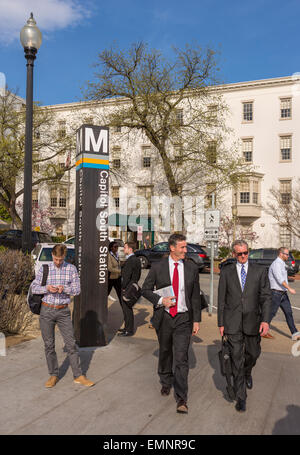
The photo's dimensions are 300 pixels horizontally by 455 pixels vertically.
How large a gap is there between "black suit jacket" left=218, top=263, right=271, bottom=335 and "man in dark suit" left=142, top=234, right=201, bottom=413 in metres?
0.32

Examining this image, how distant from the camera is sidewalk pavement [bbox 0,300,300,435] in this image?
4.25m

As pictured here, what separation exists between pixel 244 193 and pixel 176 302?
37152 mm

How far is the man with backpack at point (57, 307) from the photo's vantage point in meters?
5.34

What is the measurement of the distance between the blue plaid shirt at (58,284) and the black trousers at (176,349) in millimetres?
1231

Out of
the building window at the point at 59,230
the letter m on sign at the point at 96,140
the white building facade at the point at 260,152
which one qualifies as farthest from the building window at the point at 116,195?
the letter m on sign at the point at 96,140

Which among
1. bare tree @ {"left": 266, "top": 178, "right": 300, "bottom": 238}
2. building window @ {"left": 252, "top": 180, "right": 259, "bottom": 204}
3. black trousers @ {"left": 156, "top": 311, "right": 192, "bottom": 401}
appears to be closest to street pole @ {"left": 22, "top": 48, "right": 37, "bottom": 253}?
black trousers @ {"left": 156, "top": 311, "right": 192, "bottom": 401}

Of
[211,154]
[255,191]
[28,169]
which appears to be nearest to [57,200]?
[255,191]

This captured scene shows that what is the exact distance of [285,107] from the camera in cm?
3988

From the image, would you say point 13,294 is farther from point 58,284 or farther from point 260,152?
point 260,152

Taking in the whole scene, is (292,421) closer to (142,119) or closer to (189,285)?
(189,285)

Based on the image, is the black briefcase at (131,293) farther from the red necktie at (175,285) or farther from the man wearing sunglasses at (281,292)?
the red necktie at (175,285)

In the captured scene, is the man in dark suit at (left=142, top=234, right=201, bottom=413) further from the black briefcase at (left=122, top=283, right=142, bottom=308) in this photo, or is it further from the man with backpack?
the black briefcase at (left=122, top=283, right=142, bottom=308)

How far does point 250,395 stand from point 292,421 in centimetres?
79

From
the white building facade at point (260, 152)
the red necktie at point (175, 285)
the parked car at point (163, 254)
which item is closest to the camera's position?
the red necktie at point (175, 285)
